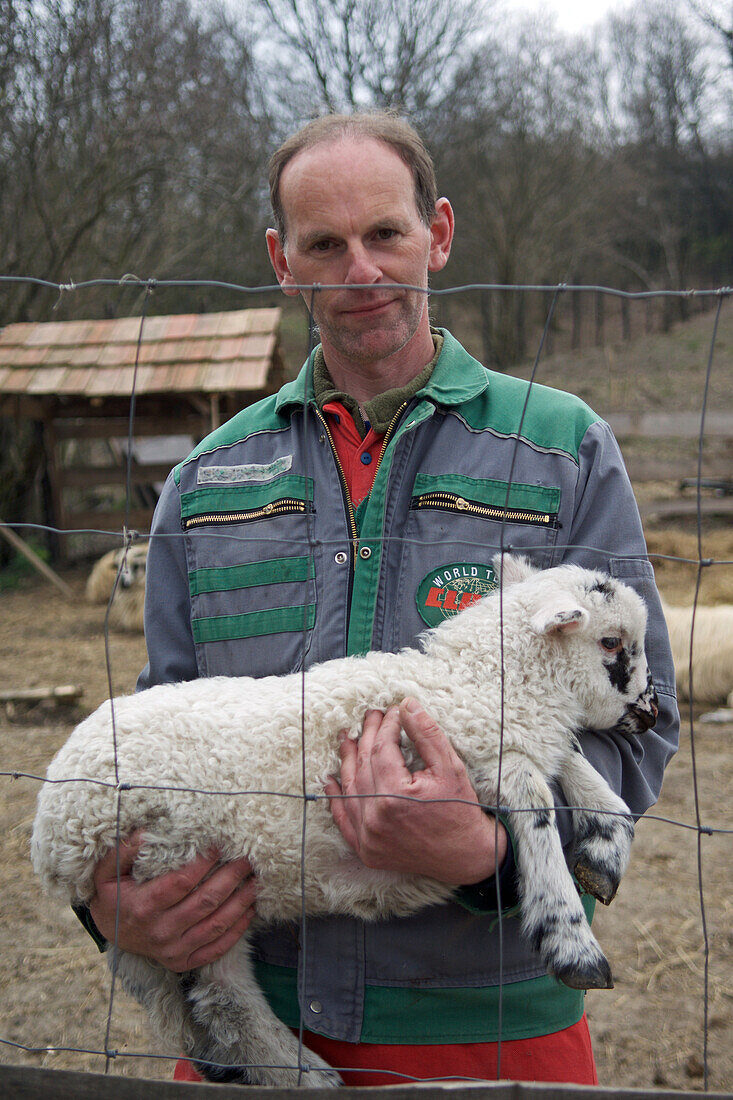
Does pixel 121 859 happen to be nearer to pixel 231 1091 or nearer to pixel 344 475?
pixel 231 1091

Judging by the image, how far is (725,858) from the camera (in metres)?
4.93

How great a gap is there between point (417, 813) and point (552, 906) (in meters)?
0.39

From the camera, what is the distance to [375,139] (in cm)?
228

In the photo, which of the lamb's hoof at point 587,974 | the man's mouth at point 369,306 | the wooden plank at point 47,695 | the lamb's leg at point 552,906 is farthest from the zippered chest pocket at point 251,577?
the wooden plank at point 47,695

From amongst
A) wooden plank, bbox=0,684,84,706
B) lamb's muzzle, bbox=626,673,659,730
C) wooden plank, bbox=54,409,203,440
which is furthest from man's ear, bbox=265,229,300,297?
wooden plank, bbox=54,409,203,440

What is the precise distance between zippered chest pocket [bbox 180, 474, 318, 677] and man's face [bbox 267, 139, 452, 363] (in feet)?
1.43

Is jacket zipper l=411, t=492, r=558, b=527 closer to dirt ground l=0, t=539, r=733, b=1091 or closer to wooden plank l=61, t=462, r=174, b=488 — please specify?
dirt ground l=0, t=539, r=733, b=1091

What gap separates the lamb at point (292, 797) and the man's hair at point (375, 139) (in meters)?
1.18

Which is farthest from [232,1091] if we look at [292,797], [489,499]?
[489,499]

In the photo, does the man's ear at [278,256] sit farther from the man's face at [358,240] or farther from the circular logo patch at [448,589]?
the circular logo patch at [448,589]

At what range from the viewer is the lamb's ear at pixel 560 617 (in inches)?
86.5

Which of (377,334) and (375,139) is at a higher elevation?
(375,139)

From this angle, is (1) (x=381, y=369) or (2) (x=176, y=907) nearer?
(2) (x=176, y=907)

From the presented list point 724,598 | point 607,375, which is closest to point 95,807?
point 724,598
